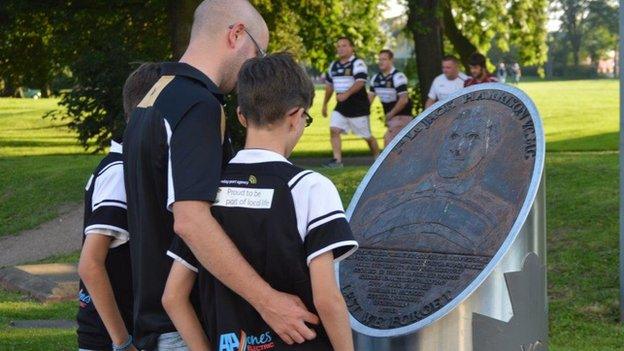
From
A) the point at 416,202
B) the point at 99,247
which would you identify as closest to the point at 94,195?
the point at 99,247

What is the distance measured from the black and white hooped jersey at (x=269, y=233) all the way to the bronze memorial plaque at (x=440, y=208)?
55.0 inches

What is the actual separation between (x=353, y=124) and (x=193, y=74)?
1404 centimetres

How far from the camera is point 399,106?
57.5 ft

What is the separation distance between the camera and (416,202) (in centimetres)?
534

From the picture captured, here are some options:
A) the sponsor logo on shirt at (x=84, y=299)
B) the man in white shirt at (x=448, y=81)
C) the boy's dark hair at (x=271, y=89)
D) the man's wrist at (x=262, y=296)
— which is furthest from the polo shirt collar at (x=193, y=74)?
the man in white shirt at (x=448, y=81)

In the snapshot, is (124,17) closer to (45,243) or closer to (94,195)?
(45,243)

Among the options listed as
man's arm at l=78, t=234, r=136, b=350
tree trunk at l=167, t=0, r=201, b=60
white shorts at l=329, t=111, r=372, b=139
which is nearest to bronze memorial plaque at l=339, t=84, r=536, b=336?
man's arm at l=78, t=234, r=136, b=350

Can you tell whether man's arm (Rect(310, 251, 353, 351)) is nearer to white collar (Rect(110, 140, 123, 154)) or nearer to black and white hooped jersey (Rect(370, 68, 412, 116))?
white collar (Rect(110, 140, 123, 154))

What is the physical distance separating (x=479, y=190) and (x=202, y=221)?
2047 millimetres

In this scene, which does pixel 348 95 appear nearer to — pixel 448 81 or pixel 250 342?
pixel 448 81

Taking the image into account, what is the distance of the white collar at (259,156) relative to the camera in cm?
352

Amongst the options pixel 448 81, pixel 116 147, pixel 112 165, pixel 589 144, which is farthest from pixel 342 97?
pixel 112 165

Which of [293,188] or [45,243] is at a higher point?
[293,188]

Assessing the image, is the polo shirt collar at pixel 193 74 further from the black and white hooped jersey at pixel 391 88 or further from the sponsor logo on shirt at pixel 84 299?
the black and white hooped jersey at pixel 391 88
